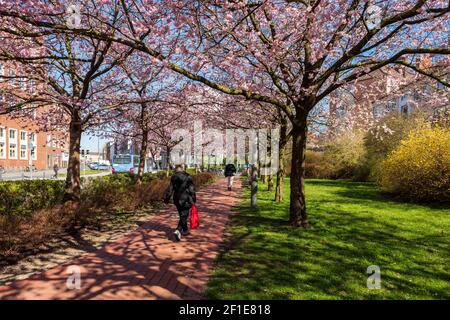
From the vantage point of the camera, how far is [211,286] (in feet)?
15.1

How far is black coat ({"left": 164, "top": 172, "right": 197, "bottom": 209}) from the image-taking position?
7598 millimetres

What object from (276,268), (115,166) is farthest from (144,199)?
(115,166)

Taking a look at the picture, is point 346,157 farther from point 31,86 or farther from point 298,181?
point 31,86

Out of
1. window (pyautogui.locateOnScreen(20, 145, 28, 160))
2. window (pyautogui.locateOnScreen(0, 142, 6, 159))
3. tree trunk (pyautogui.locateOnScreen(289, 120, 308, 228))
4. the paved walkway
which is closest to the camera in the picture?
the paved walkway

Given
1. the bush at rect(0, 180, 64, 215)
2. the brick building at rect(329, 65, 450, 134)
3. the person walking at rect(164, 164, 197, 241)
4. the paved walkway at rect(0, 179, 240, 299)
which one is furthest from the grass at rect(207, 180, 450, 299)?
the bush at rect(0, 180, 64, 215)

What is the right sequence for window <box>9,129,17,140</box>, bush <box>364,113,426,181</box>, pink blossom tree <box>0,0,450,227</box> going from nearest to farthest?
pink blossom tree <box>0,0,450,227</box> → bush <box>364,113,426,181</box> → window <box>9,129,17,140</box>

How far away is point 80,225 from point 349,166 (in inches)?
1255

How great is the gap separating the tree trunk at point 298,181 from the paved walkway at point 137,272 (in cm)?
219

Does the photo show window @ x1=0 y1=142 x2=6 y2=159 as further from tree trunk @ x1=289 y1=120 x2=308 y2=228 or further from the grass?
tree trunk @ x1=289 y1=120 x2=308 y2=228

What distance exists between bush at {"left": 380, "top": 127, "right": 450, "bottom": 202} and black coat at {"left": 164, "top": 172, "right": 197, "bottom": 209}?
1097 centimetres

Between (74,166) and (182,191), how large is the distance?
14.7ft

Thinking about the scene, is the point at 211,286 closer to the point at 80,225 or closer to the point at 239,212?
the point at 80,225

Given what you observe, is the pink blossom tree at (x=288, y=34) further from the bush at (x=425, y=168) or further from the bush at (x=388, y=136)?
the bush at (x=388, y=136)
